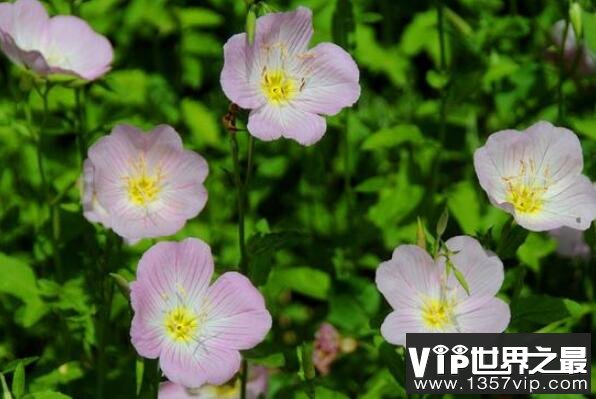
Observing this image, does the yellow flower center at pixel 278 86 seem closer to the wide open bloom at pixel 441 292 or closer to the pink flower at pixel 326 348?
the wide open bloom at pixel 441 292

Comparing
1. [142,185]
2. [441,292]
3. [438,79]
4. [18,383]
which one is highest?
[438,79]

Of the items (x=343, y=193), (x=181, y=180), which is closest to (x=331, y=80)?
(x=181, y=180)

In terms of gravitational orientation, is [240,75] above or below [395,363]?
above

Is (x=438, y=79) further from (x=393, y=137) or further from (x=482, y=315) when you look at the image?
(x=482, y=315)

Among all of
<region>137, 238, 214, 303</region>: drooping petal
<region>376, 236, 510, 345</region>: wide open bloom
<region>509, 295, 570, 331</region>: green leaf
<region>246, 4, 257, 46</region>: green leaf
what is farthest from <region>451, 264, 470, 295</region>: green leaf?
<region>246, 4, 257, 46</region>: green leaf

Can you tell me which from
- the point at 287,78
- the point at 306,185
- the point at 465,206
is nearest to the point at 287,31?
the point at 287,78

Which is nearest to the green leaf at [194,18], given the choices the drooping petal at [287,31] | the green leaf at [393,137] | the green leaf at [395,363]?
the green leaf at [393,137]

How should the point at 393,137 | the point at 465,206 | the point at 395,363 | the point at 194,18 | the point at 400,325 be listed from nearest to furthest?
the point at 400,325, the point at 395,363, the point at 393,137, the point at 465,206, the point at 194,18
